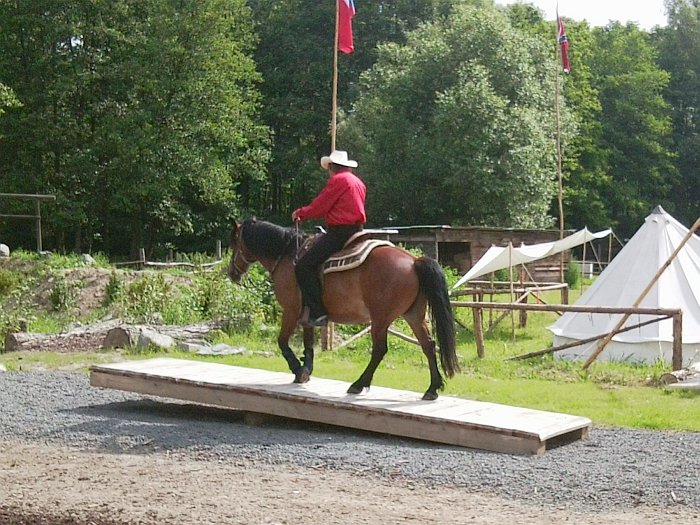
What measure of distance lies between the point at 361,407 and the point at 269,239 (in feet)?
7.59

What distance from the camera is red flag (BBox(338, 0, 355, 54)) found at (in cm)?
1738

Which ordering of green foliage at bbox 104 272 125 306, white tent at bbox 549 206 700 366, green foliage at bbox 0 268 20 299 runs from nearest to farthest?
white tent at bbox 549 206 700 366, green foliage at bbox 104 272 125 306, green foliage at bbox 0 268 20 299

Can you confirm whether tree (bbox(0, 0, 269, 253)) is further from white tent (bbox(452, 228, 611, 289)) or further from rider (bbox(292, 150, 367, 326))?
rider (bbox(292, 150, 367, 326))

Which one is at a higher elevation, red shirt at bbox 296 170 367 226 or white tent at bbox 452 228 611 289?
red shirt at bbox 296 170 367 226

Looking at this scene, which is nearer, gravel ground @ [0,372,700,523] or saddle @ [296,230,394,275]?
gravel ground @ [0,372,700,523]

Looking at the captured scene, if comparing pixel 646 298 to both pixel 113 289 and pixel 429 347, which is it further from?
pixel 113 289

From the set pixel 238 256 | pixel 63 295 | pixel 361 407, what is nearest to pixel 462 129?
pixel 63 295

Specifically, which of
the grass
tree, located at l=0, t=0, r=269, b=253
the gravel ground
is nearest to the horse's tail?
the gravel ground

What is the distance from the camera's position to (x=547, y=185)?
37250mm

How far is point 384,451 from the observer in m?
8.12

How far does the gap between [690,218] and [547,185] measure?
18753mm

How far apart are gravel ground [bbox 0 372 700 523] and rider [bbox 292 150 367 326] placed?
1289 millimetres

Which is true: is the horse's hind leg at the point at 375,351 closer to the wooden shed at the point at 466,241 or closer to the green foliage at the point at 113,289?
the green foliage at the point at 113,289

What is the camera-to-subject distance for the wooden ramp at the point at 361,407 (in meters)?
8.12
